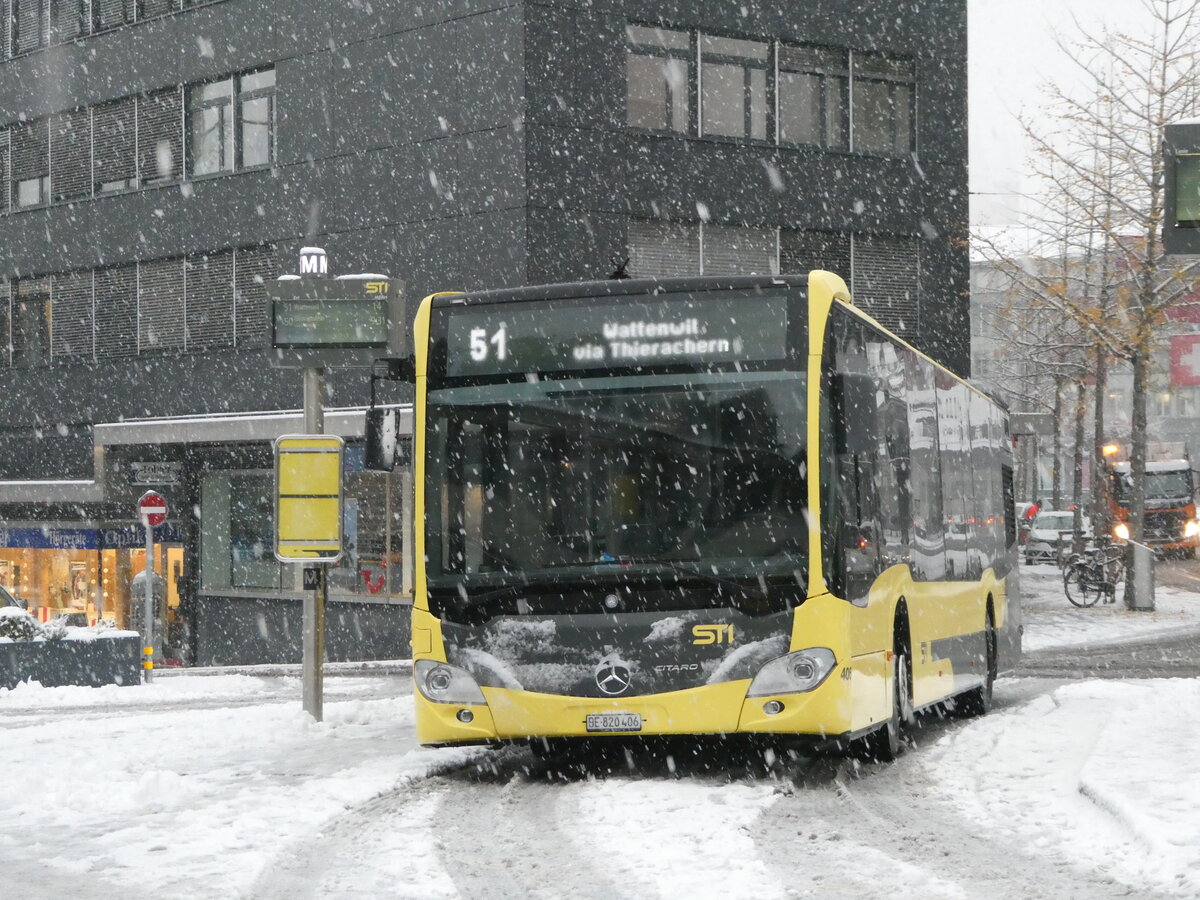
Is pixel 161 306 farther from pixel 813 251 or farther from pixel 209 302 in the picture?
pixel 813 251

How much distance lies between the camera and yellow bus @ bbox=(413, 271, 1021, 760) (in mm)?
10461

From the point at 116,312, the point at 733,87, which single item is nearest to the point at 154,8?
the point at 116,312

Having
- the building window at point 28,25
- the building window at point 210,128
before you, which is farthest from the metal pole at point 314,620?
the building window at point 28,25

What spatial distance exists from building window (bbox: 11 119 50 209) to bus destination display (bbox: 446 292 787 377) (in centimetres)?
2760

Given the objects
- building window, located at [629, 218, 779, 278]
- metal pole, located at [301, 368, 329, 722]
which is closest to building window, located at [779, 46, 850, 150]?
building window, located at [629, 218, 779, 278]

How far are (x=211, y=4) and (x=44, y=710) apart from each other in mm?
17215

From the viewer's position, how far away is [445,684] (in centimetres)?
1091

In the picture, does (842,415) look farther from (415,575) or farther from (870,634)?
(415,575)

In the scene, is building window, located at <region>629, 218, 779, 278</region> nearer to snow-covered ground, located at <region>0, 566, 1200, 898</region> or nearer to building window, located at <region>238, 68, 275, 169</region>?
building window, located at <region>238, 68, 275, 169</region>

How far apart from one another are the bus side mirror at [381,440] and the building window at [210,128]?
22.3m

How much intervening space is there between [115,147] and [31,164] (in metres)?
2.77

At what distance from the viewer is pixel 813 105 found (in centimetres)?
3078

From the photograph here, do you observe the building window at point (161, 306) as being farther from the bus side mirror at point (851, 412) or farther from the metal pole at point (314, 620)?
the bus side mirror at point (851, 412)

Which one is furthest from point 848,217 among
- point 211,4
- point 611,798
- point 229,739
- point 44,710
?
point 611,798
